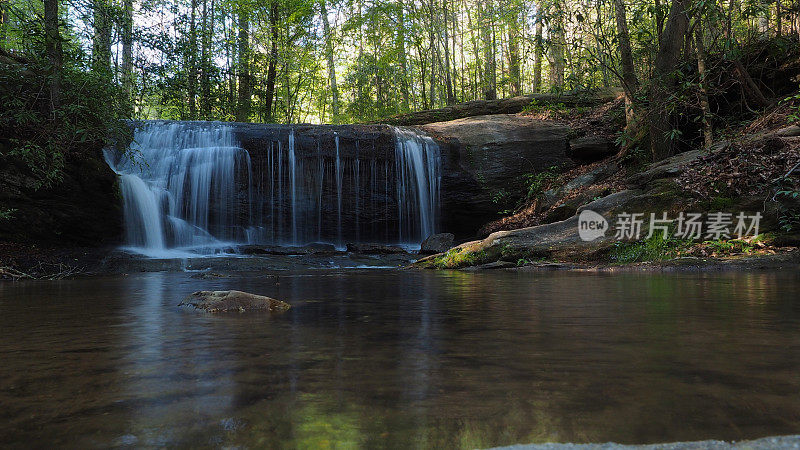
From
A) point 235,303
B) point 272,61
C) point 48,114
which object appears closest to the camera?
point 235,303

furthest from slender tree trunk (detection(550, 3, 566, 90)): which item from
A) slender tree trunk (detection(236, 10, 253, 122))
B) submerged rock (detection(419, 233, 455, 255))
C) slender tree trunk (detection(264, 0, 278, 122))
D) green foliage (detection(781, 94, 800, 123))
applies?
slender tree trunk (detection(236, 10, 253, 122))

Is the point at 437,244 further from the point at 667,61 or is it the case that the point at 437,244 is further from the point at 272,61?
the point at 272,61

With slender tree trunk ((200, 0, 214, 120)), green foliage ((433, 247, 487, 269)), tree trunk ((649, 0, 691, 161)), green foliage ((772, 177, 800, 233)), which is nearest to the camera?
green foliage ((772, 177, 800, 233))

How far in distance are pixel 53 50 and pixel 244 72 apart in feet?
44.0

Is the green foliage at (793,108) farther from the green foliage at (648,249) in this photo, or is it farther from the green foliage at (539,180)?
the green foliage at (539,180)

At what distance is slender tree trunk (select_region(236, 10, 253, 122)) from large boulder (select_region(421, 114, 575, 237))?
391 inches

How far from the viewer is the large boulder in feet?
50.4

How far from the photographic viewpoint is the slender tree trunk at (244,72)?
21422mm

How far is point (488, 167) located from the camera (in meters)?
15.4

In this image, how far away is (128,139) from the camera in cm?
1045

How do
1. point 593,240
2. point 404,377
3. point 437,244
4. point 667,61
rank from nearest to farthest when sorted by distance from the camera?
point 404,377
point 593,240
point 667,61
point 437,244

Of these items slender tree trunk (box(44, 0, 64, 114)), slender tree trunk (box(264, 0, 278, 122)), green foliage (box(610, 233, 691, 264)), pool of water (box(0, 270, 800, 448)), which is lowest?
pool of water (box(0, 270, 800, 448))

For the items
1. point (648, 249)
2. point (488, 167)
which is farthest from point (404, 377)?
point (488, 167)

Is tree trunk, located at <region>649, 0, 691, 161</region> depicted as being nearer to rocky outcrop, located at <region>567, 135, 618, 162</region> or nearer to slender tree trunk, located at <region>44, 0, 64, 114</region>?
rocky outcrop, located at <region>567, 135, 618, 162</region>
